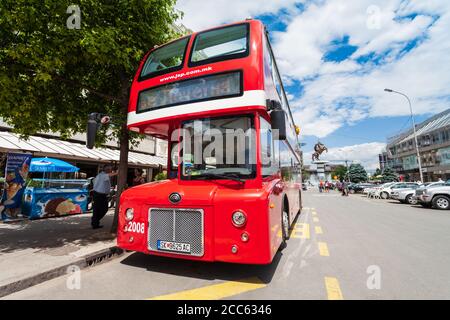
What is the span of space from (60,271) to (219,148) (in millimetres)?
3113

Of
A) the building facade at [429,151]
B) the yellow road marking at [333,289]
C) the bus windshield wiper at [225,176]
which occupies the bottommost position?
the yellow road marking at [333,289]

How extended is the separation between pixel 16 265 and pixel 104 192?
3364mm

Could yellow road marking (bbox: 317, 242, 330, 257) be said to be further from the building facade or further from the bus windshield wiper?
the building facade

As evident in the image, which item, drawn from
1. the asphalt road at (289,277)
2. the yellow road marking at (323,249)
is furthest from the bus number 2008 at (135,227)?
the yellow road marking at (323,249)

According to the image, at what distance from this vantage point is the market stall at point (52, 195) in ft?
30.1

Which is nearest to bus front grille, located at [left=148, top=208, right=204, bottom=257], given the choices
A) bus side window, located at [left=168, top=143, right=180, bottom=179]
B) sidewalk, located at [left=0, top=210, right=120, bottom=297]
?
bus side window, located at [left=168, top=143, right=180, bottom=179]

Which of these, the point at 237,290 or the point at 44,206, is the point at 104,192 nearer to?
the point at 44,206

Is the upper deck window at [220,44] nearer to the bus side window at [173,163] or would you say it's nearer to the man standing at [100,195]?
the bus side window at [173,163]

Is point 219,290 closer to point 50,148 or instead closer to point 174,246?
point 174,246

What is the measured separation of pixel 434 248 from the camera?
17.6ft

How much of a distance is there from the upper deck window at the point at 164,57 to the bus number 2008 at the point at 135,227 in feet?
9.00

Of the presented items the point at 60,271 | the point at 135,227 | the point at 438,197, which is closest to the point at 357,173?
the point at 438,197

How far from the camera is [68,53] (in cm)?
538
